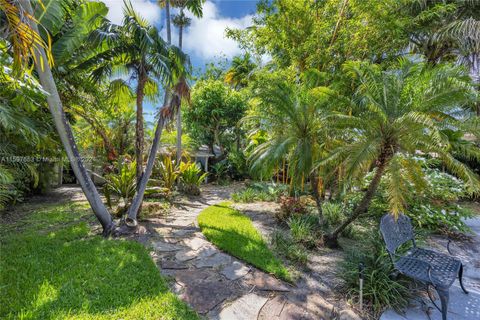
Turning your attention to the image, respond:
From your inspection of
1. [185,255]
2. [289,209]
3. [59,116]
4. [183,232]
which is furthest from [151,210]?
[289,209]

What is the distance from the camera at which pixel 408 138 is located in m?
3.85

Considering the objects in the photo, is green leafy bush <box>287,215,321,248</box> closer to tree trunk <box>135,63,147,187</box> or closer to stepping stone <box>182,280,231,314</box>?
stepping stone <box>182,280,231,314</box>

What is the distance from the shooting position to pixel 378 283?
3.40 m

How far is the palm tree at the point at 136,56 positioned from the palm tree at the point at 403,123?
4252 mm

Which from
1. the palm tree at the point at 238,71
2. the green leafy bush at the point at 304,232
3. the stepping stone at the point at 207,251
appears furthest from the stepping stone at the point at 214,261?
the palm tree at the point at 238,71

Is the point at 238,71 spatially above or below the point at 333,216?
above

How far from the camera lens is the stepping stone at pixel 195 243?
4983 mm

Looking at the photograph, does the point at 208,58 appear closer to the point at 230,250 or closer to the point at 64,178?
the point at 64,178

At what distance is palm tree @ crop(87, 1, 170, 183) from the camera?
501cm

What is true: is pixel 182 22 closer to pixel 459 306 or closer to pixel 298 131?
pixel 298 131

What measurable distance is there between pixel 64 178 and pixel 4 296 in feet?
34.5

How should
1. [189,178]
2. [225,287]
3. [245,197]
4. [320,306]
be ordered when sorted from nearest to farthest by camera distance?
[320,306] → [225,287] → [245,197] → [189,178]

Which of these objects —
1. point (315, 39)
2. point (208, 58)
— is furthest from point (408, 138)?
point (208, 58)

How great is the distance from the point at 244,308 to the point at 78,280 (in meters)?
2.50
